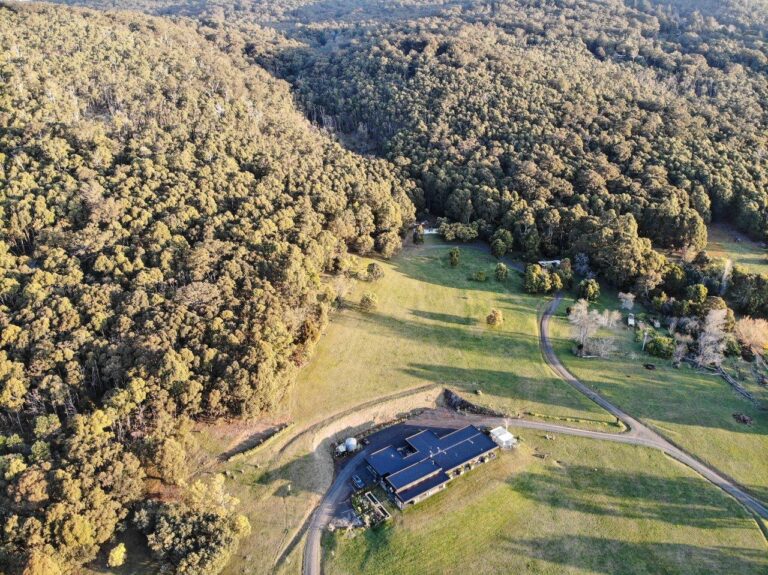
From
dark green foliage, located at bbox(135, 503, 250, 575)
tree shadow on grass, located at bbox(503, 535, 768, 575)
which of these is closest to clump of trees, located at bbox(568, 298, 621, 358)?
tree shadow on grass, located at bbox(503, 535, 768, 575)

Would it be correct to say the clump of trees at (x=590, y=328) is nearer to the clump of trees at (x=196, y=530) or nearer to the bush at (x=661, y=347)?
the bush at (x=661, y=347)

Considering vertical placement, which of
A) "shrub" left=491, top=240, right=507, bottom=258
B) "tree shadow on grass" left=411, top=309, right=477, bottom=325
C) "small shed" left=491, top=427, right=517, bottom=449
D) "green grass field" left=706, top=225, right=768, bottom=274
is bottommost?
"small shed" left=491, top=427, right=517, bottom=449

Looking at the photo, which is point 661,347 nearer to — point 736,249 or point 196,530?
point 736,249

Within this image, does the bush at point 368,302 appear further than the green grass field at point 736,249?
No

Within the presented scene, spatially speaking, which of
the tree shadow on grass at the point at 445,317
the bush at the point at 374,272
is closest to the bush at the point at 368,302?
the tree shadow on grass at the point at 445,317

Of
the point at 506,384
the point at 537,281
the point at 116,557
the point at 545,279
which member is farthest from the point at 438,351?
the point at 116,557

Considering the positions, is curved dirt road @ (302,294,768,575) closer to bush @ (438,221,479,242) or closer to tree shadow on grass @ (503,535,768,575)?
tree shadow on grass @ (503,535,768,575)
